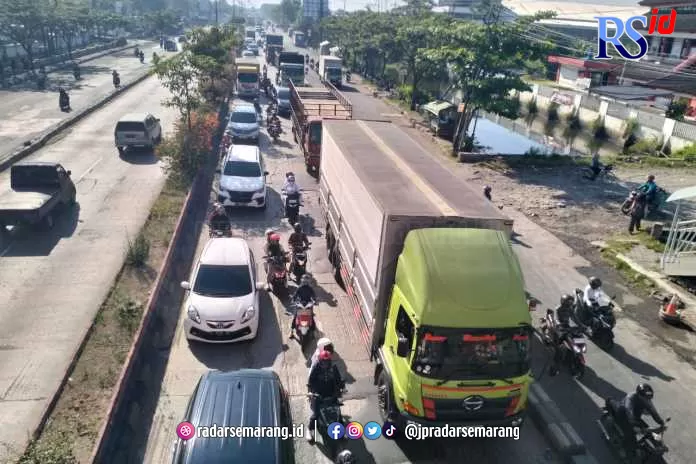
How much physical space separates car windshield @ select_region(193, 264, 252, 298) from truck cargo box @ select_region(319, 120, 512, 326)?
2508mm

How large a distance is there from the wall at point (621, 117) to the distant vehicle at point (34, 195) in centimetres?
3081

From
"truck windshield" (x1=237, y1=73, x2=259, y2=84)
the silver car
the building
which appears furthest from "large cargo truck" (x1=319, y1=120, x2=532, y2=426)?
the building

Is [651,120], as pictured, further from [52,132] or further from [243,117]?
[52,132]

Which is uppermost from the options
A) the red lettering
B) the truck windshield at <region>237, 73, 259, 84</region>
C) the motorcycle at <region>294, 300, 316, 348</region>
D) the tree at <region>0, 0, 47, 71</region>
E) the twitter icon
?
the red lettering

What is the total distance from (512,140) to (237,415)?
35.6 meters

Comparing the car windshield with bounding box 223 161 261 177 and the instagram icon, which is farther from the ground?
the car windshield with bounding box 223 161 261 177

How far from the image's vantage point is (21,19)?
4484 centimetres

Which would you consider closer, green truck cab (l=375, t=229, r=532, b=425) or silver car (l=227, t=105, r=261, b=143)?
green truck cab (l=375, t=229, r=532, b=425)

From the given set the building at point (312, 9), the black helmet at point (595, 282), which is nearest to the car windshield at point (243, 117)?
the black helmet at point (595, 282)

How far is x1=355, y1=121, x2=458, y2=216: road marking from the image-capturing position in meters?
9.59

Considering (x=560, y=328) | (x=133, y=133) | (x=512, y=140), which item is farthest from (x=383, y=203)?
(x=512, y=140)

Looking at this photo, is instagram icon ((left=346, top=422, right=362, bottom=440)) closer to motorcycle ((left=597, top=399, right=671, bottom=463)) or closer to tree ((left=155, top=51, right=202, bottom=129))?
motorcycle ((left=597, top=399, right=671, bottom=463))

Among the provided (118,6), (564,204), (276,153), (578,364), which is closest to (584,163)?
(564,204)

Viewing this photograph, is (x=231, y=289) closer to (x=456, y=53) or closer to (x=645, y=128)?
(x=456, y=53)
